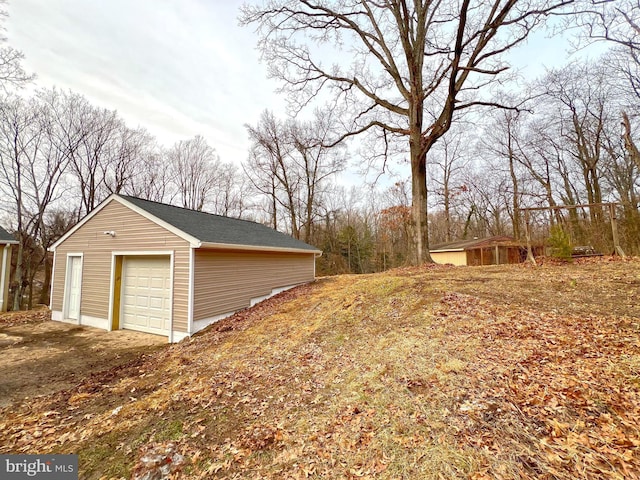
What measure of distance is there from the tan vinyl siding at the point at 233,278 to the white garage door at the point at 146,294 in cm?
110

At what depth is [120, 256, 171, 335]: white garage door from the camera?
7.71 metres

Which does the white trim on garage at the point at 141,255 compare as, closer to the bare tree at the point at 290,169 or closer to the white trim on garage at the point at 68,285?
the white trim on garage at the point at 68,285

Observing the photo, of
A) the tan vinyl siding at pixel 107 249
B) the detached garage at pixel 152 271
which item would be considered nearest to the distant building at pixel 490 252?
the detached garage at pixel 152 271

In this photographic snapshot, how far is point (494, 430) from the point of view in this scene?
2.51 metres

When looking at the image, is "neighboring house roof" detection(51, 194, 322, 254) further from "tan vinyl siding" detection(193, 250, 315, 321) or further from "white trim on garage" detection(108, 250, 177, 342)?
"white trim on garage" detection(108, 250, 177, 342)

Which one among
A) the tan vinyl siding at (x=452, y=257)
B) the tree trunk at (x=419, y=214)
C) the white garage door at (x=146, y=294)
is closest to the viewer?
the white garage door at (x=146, y=294)

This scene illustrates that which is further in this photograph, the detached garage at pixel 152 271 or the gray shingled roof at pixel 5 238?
the gray shingled roof at pixel 5 238

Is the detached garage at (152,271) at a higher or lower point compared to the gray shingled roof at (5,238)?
lower

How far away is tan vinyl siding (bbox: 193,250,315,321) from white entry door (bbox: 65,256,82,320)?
5.09m

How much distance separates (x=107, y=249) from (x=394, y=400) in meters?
9.50

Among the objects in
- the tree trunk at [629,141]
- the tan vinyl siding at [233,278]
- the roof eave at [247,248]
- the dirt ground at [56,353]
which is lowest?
the dirt ground at [56,353]

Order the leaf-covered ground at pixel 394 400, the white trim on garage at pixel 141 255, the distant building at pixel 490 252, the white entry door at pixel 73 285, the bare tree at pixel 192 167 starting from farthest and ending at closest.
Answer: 1. the bare tree at pixel 192 167
2. the distant building at pixel 490 252
3. the white entry door at pixel 73 285
4. the white trim on garage at pixel 141 255
5. the leaf-covered ground at pixel 394 400

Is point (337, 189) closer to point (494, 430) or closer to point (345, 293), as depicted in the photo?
point (345, 293)

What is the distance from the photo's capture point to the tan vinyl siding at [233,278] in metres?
7.33
